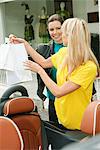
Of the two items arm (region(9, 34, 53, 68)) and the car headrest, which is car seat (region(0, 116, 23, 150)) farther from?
arm (region(9, 34, 53, 68))

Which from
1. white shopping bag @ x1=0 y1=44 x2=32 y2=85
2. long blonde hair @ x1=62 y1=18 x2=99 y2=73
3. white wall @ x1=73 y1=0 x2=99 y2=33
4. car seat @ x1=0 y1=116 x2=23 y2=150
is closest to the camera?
car seat @ x1=0 y1=116 x2=23 y2=150

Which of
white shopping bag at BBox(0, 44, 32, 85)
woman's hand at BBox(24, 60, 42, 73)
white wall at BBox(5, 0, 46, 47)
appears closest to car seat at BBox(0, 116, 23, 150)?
woman's hand at BBox(24, 60, 42, 73)

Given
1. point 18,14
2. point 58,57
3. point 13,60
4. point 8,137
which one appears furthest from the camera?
point 18,14

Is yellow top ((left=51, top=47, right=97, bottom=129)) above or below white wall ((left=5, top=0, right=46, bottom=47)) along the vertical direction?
below

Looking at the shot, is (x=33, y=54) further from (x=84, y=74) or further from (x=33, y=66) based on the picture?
(x=84, y=74)

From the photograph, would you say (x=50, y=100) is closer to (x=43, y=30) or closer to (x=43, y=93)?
(x=43, y=93)

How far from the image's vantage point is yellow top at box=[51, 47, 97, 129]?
150 cm

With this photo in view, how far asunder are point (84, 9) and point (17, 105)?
2309 mm

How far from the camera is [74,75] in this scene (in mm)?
1505

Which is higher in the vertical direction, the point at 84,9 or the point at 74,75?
the point at 84,9

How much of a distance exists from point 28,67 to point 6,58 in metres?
0.27

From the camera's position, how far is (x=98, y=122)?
1.22 meters

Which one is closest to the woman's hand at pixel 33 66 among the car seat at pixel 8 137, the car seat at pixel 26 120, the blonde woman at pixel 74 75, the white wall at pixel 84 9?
A: the blonde woman at pixel 74 75

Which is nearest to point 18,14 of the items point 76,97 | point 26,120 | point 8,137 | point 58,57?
point 58,57
